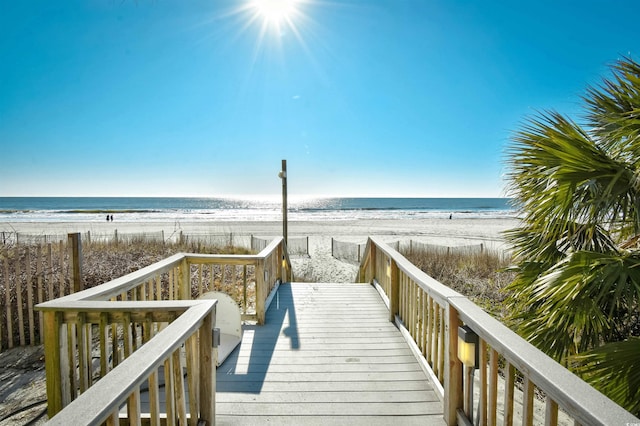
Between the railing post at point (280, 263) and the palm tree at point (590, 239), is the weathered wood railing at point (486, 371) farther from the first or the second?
the railing post at point (280, 263)

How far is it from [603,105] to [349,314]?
3714 mm

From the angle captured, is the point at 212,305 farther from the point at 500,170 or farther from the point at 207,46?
the point at 207,46

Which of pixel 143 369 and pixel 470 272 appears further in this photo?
pixel 470 272

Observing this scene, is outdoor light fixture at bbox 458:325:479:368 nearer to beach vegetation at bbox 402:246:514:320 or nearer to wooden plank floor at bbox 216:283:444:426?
wooden plank floor at bbox 216:283:444:426

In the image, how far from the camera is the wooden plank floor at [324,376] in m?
A: 2.24

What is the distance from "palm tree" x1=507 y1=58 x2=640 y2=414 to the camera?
73.8 inches

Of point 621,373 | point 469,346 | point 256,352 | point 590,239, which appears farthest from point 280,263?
point 621,373

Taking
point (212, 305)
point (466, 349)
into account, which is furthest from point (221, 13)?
point (466, 349)

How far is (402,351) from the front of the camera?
10.5 ft

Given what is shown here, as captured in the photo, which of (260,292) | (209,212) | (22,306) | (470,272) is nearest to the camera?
(260,292)

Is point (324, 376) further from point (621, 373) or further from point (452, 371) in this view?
point (621, 373)

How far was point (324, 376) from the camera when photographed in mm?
2727

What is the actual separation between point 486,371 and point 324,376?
4.56 feet

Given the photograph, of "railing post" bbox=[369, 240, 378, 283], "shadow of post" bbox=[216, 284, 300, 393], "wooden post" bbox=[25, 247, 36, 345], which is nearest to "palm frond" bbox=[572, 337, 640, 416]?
"shadow of post" bbox=[216, 284, 300, 393]
